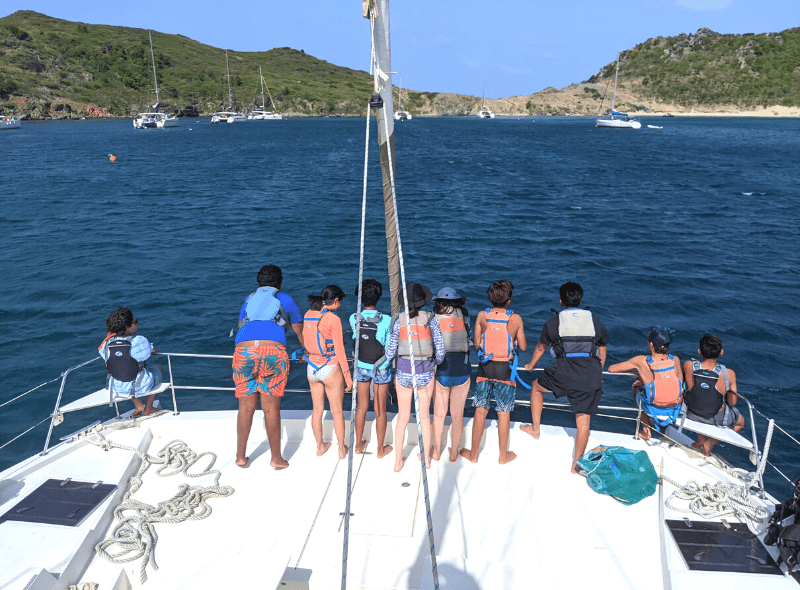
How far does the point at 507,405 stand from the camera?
5.08 metres

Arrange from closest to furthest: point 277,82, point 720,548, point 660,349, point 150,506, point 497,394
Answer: point 720,548, point 150,506, point 497,394, point 660,349, point 277,82

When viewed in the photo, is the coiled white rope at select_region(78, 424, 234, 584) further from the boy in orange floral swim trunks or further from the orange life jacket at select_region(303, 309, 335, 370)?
the orange life jacket at select_region(303, 309, 335, 370)

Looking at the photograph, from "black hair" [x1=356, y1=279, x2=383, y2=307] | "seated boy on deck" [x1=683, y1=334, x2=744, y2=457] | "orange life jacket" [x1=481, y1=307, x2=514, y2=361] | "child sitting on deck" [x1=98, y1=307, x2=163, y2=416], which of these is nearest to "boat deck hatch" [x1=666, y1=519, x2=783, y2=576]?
"seated boy on deck" [x1=683, y1=334, x2=744, y2=457]

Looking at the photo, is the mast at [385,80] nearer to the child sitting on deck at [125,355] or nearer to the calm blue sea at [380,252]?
the child sitting on deck at [125,355]

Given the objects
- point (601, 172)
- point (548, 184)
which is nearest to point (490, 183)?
point (548, 184)

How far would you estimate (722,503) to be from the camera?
175 inches

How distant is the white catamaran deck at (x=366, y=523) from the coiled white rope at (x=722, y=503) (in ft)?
0.35

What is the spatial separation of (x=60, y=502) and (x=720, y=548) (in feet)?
17.7

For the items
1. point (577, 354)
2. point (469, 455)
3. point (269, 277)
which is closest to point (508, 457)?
point (469, 455)

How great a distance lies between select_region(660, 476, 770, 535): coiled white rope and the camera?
14.1ft

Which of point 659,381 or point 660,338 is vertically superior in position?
point 660,338

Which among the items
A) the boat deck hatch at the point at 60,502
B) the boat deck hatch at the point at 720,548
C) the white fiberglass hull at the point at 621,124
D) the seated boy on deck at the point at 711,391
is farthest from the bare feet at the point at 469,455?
the white fiberglass hull at the point at 621,124

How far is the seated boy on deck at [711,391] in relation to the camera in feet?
17.6

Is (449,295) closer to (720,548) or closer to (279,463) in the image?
(279,463)
